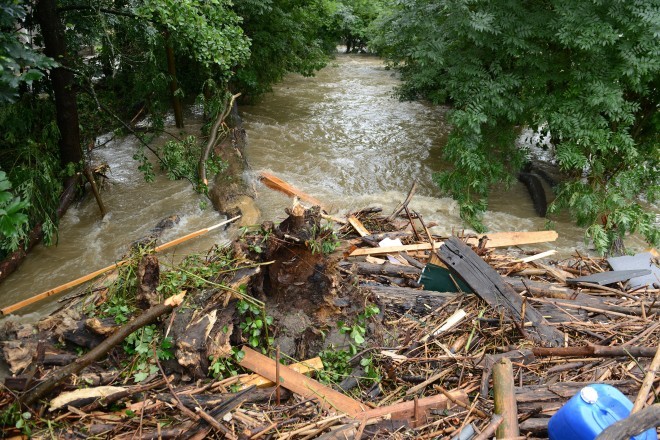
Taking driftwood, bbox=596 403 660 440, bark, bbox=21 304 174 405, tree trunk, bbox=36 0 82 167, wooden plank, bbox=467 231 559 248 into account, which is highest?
tree trunk, bbox=36 0 82 167

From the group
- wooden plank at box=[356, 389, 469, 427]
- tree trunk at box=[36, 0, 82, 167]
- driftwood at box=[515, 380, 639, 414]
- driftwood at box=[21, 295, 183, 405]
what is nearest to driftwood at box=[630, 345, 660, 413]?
driftwood at box=[515, 380, 639, 414]

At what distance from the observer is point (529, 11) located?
24.7ft

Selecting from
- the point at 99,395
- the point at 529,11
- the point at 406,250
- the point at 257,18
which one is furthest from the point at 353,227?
the point at 257,18

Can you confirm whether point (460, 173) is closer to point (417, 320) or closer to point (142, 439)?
point (417, 320)

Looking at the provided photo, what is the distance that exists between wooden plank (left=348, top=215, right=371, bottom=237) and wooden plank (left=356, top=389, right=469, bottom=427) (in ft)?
10.1

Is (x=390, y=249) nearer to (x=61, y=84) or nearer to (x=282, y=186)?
(x=282, y=186)

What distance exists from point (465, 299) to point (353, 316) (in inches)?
46.0

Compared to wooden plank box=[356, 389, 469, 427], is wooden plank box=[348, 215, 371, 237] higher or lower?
higher

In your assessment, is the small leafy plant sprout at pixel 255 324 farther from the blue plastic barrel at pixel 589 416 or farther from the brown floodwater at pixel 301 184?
the blue plastic barrel at pixel 589 416

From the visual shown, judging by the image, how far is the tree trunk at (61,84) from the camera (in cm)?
692

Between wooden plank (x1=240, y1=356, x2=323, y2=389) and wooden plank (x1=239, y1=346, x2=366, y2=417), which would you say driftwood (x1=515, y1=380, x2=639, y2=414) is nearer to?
wooden plank (x1=239, y1=346, x2=366, y2=417)

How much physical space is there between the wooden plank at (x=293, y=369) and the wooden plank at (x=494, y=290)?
1653mm

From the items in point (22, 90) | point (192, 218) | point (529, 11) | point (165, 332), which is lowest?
point (192, 218)

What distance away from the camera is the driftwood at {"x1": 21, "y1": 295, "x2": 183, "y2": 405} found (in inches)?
106
